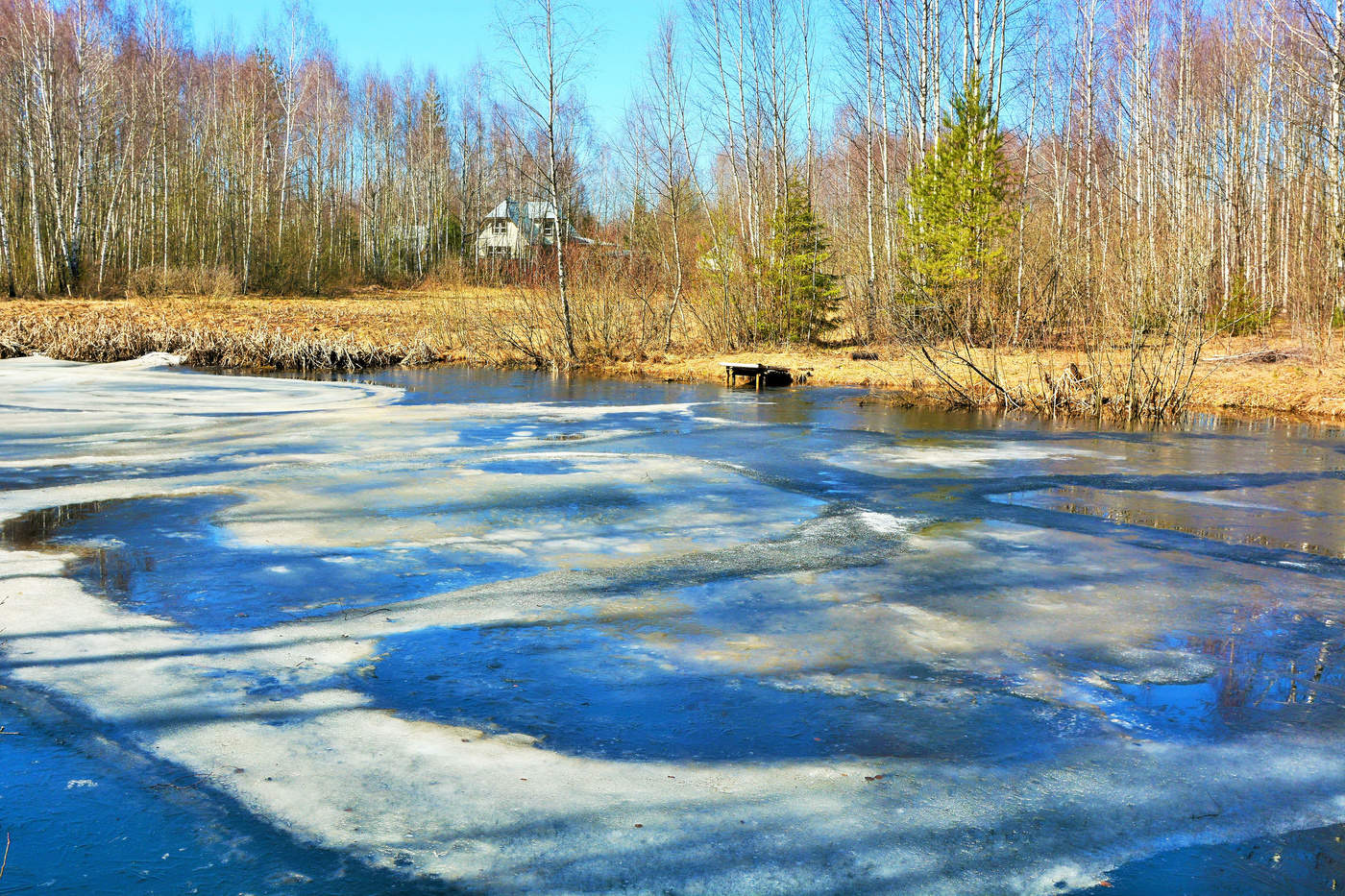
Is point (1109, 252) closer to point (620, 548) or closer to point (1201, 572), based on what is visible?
point (1201, 572)

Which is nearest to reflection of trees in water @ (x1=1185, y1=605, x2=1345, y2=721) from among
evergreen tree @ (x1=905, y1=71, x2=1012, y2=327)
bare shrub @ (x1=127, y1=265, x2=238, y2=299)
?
evergreen tree @ (x1=905, y1=71, x2=1012, y2=327)

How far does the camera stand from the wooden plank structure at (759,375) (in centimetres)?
1947

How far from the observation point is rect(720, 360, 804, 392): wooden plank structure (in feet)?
63.9

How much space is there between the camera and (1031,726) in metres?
4.16

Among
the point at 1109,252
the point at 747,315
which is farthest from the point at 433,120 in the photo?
the point at 1109,252

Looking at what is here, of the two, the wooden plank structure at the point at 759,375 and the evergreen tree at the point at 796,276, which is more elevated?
the evergreen tree at the point at 796,276

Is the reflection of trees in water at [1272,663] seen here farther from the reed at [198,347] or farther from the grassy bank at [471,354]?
the reed at [198,347]

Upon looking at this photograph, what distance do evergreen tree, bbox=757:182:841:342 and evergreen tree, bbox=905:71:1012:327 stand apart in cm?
242

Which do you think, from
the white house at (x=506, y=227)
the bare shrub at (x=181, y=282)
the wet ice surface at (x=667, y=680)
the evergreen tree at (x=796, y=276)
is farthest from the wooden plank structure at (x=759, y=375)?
the white house at (x=506, y=227)

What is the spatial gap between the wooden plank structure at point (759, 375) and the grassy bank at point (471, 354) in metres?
0.75

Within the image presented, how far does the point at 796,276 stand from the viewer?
928 inches

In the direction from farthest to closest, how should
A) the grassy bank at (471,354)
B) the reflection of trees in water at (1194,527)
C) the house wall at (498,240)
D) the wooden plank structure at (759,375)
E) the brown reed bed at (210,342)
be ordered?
1. the house wall at (498,240)
2. the brown reed bed at (210,342)
3. the wooden plank structure at (759,375)
4. the grassy bank at (471,354)
5. the reflection of trees in water at (1194,527)

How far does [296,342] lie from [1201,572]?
19061 millimetres

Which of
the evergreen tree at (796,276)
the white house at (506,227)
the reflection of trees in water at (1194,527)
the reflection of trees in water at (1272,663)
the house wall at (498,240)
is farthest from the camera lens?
the white house at (506,227)
